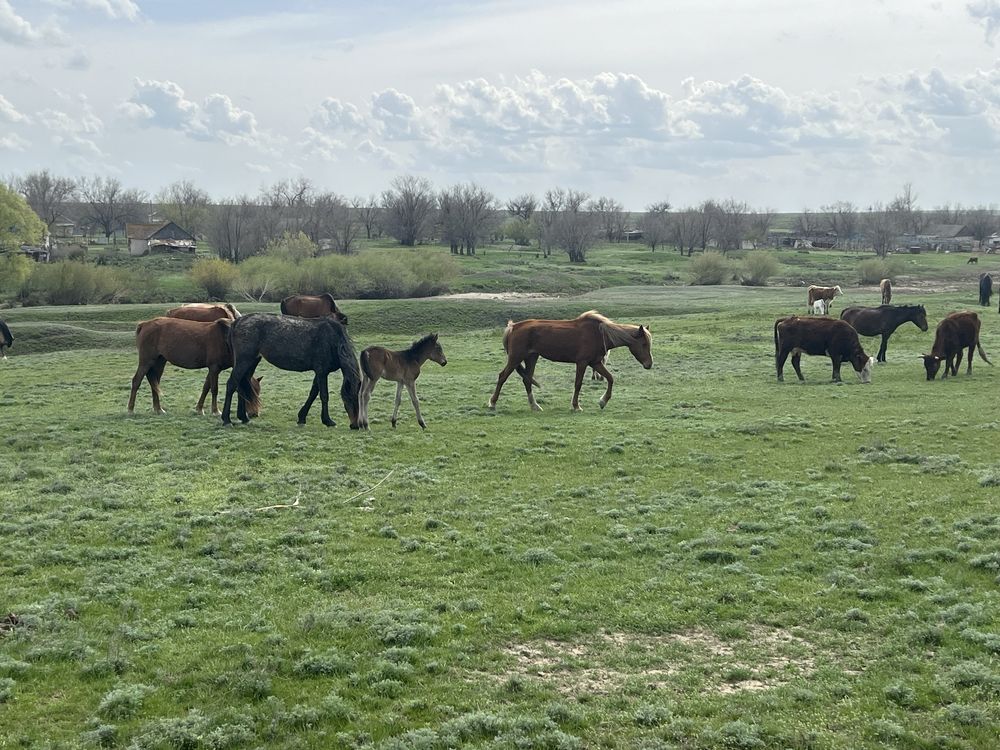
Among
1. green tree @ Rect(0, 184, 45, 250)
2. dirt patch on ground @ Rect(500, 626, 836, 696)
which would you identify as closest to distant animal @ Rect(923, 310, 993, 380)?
dirt patch on ground @ Rect(500, 626, 836, 696)

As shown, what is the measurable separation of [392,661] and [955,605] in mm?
4772

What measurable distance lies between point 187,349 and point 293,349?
96.9 inches

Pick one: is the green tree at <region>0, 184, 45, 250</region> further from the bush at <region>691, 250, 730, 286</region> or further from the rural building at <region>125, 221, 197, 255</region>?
the bush at <region>691, 250, 730, 286</region>

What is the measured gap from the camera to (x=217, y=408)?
18016 mm

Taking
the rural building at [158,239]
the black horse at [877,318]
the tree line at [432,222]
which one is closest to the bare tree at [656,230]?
the tree line at [432,222]

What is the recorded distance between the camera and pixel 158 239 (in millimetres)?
95062

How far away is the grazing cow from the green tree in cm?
4830

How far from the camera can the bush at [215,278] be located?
185ft

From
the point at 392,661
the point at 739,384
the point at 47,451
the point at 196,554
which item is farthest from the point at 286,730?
the point at 739,384

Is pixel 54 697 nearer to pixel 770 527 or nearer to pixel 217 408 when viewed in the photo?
pixel 770 527

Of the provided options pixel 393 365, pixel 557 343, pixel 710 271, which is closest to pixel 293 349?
pixel 393 365

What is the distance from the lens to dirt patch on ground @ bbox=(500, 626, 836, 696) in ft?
21.3

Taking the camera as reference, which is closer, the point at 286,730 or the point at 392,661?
the point at 286,730

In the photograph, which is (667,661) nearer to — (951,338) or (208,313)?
(208,313)
